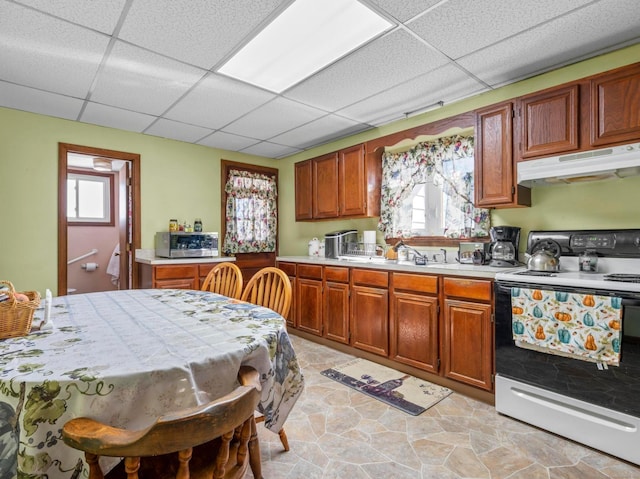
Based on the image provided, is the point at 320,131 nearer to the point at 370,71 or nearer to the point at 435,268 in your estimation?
the point at 370,71

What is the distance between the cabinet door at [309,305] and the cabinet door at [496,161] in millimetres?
1892

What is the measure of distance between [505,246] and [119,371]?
8.71 ft

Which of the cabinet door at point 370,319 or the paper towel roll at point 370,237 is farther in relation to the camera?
the paper towel roll at point 370,237

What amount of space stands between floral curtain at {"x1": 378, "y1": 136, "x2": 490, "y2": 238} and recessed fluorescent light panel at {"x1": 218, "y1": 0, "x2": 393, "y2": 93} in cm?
147

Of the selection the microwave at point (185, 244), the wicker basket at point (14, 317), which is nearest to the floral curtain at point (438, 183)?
the microwave at point (185, 244)

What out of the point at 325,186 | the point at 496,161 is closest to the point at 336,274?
the point at 325,186

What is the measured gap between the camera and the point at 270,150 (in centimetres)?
475

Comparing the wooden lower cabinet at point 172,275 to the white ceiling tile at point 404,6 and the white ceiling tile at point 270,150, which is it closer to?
the white ceiling tile at point 270,150

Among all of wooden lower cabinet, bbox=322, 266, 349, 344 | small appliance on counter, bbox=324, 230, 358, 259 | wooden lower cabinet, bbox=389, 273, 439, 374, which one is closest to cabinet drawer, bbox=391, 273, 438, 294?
wooden lower cabinet, bbox=389, 273, 439, 374

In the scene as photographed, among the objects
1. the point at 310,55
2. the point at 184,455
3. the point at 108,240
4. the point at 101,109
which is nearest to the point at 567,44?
the point at 310,55

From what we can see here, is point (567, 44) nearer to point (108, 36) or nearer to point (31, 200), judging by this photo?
point (108, 36)

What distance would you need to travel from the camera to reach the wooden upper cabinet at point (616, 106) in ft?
6.72

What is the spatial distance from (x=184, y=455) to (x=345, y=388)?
6.86 feet

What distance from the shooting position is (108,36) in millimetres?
2119
